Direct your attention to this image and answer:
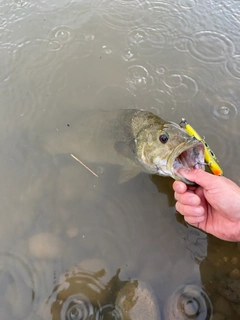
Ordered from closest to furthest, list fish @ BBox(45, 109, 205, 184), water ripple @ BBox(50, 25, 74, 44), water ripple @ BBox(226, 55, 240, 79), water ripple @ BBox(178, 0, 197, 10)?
1. fish @ BBox(45, 109, 205, 184)
2. water ripple @ BBox(226, 55, 240, 79)
3. water ripple @ BBox(50, 25, 74, 44)
4. water ripple @ BBox(178, 0, 197, 10)

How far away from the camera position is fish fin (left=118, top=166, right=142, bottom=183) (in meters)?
4.11

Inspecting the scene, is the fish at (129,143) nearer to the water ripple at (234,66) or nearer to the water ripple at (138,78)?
the water ripple at (138,78)

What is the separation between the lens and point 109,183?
13.7 feet

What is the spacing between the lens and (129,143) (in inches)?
163

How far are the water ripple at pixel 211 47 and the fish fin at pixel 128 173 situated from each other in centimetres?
285

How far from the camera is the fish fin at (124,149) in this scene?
414 cm

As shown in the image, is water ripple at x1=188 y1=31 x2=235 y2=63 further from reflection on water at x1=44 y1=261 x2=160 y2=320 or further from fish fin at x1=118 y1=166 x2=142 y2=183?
reflection on water at x1=44 y1=261 x2=160 y2=320

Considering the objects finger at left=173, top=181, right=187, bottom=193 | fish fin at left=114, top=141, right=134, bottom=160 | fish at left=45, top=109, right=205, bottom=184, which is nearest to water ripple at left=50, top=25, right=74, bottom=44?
fish at left=45, top=109, right=205, bottom=184

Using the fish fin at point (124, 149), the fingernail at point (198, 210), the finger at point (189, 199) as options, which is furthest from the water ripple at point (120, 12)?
the fingernail at point (198, 210)

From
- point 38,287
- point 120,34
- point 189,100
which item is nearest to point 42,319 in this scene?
point 38,287

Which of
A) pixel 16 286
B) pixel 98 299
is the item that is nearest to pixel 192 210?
pixel 98 299

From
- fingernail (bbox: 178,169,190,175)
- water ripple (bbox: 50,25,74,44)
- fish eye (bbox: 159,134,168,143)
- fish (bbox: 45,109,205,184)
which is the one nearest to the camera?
fingernail (bbox: 178,169,190,175)

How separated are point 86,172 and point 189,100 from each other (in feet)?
7.24

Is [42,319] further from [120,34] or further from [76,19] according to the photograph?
[76,19]
